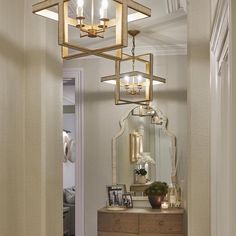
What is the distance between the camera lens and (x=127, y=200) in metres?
5.15

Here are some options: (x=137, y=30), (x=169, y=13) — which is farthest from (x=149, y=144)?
(x=169, y=13)

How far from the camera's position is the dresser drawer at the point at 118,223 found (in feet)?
15.9

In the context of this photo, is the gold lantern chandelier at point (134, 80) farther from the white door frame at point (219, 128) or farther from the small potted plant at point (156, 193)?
the white door frame at point (219, 128)

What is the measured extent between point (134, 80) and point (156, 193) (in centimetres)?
125

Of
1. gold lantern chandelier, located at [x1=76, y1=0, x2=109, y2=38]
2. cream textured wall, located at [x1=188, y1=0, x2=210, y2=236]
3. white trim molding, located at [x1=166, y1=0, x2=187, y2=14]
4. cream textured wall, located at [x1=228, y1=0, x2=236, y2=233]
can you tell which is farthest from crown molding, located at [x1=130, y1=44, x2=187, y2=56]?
cream textured wall, located at [x1=228, y1=0, x2=236, y2=233]

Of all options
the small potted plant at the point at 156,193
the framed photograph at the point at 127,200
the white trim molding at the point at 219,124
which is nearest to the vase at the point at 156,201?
the small potted plant at the point at 156,193

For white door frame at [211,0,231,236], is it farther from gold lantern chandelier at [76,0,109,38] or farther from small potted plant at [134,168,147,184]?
small potted plant at [134,168,147,184]

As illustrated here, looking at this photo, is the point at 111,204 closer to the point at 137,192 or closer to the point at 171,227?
the point at 137,192

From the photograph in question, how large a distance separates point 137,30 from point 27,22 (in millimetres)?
2012

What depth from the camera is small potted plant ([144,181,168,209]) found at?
5.01m

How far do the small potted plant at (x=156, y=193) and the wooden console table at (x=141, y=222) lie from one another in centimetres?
12

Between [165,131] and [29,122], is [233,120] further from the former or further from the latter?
[165,131]

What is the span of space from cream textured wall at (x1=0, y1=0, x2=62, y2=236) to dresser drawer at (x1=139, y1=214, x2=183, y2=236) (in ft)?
6.19

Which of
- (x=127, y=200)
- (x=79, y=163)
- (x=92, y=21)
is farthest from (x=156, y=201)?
(x=92, y=21)
